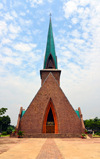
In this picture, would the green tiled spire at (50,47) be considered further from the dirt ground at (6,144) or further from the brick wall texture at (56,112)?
the dirt ground at (6,144)

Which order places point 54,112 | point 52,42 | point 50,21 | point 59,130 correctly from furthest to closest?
point 50,21 → point 52,42 → point 54,112 → point 59,130

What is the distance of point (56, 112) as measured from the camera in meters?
31.5

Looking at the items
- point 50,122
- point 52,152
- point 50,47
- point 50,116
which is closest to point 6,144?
point 52,152

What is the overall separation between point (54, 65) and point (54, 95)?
13.2 m

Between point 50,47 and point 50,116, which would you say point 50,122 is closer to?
point 50,116

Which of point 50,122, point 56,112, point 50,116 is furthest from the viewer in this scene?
point 50,116

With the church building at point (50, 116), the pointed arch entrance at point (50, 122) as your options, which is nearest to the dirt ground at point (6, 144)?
the church building at point (50, 116)

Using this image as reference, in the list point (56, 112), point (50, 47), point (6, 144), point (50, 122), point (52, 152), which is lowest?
point (52, 152)

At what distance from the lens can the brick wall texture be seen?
30156mm

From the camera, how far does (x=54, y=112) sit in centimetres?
3186

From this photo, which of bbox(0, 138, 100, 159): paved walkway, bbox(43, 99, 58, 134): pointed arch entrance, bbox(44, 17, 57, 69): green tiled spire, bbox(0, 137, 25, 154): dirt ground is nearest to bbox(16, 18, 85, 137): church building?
bbox(43, 99, 58, 134): pointed arch entrance

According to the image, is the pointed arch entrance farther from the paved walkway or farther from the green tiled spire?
the paved walkway

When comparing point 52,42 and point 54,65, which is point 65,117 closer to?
point 54,65

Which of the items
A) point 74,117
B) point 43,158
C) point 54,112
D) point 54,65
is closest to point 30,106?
point 54,112
